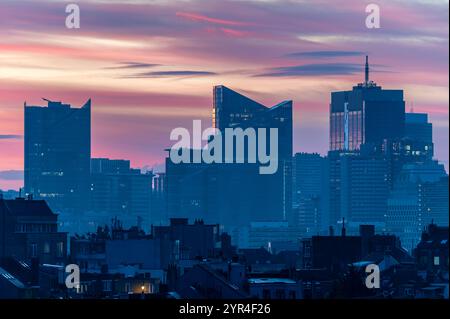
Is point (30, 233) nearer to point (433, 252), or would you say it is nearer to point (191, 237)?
point (191, 237)

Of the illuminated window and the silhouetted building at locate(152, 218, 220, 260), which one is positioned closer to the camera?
the illuminated window

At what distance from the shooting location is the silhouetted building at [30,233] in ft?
442

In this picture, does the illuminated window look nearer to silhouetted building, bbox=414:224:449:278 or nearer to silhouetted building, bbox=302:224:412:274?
silhouetted building, bbox=414:224:449:278

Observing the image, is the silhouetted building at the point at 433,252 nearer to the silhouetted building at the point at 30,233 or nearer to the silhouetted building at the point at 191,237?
the silhouetted building at the point at 191,237

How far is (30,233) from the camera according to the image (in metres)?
144

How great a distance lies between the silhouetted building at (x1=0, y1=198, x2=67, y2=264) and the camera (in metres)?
135

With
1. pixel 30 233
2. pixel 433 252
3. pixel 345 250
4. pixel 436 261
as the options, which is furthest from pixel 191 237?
pixel 436 261

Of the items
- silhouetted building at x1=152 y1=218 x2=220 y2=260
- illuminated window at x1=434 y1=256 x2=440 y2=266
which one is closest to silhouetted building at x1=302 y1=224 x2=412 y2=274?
illuminated window at x1=434 y1=256 x2=440 y2=266

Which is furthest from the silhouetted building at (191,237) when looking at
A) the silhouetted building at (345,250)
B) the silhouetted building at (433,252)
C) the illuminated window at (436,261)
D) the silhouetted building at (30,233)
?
the illuminated window at (436,261)

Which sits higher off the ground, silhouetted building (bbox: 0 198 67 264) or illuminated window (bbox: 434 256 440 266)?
silhouetted building (bbox: 0 198 67 264)

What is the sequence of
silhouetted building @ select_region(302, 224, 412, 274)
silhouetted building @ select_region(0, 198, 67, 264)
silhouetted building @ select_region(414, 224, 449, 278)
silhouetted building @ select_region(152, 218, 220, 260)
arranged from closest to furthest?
silhouetted building @ select_region(414, 224, 449, 278) → silhouetted building @ select_region(302, 224, 412, 274) → silhouetted building @ select_region(0, 198, 67, 264) → silhouetted building @ select_region(152, 218, 220, 260)
